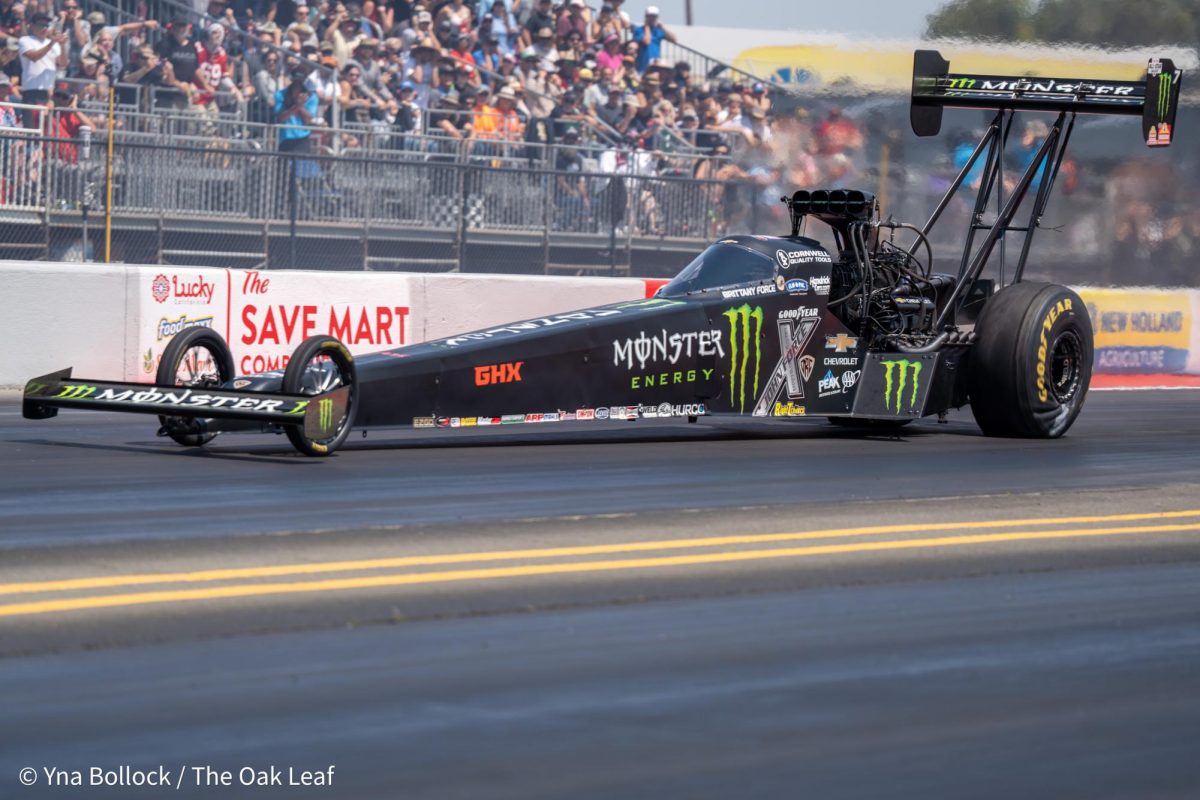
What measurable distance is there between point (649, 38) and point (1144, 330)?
343 inches

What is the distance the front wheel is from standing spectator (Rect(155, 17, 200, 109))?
434 inches

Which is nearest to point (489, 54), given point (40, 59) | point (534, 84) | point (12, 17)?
point (534, 84)

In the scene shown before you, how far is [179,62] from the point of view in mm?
20375

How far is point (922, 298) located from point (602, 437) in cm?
257

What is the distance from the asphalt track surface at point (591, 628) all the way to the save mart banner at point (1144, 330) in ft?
35.1

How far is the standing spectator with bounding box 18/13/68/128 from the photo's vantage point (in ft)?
63.1

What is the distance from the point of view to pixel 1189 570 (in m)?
7.13

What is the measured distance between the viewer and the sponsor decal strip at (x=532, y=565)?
5.86m

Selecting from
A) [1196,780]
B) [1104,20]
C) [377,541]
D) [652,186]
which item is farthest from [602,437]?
[1104,20]

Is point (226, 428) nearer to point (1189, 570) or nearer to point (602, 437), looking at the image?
point (602, 437)

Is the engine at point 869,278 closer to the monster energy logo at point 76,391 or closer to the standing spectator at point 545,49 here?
the monster energy logo at point 76,391

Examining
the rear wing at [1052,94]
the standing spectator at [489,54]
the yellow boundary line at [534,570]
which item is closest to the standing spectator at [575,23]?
the standing spectator at [489,54]

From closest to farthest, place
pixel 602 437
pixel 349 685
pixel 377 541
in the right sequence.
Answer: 1. pixel 349 685
2. pixel 377 541
3. pixel 602 437

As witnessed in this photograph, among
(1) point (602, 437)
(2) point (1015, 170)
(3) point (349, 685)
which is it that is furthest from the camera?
(2) point (1015, 170)
